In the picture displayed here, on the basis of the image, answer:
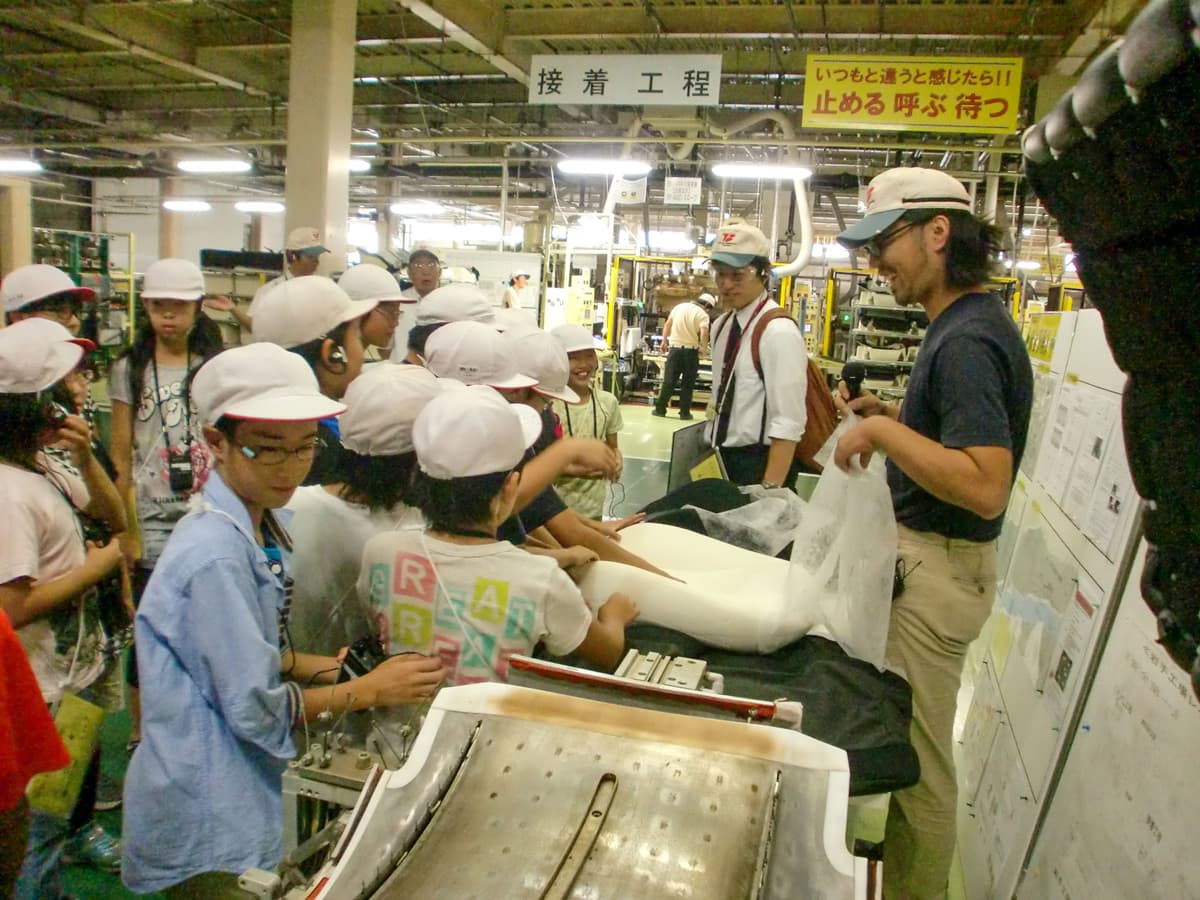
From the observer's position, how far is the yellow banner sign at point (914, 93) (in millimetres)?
5969

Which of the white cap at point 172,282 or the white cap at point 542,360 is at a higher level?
the white cap at point 172,282

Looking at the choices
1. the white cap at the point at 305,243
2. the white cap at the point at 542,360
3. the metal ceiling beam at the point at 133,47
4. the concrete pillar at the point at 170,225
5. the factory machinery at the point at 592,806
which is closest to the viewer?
the factory machinery at the point at 592,806

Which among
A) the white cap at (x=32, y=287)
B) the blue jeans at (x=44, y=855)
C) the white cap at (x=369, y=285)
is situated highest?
the white cap at (x=369, y=285)

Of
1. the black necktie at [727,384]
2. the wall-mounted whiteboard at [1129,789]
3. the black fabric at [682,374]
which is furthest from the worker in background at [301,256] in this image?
A: the black fabric at [682,374]

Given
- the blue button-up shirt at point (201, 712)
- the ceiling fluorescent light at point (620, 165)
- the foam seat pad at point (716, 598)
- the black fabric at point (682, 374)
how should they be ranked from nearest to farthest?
the blue button-up shirt at point (201, 712)
the foam seat pad at point (716, 598)
the ceiling fluorescent light at point (620, 165)
the black fabric at point (682, 374)

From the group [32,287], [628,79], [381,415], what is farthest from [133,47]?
[381,415]

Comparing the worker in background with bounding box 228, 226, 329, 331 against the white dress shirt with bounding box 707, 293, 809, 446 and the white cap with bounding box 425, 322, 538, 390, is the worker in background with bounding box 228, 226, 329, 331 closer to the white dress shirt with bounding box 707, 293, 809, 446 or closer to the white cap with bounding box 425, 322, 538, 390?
the white cap with bounding box 425, 322, 538, 390

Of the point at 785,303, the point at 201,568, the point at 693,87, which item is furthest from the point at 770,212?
the point at 201,568

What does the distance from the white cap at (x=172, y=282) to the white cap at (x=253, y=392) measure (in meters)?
1.50

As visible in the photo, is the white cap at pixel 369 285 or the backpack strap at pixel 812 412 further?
the backpack strap at pixel 812 412

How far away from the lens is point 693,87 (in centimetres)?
641

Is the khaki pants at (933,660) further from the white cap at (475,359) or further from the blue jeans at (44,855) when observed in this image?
the blue jeans at (44,855)

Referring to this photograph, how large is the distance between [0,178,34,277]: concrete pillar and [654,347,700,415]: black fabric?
7329 mm

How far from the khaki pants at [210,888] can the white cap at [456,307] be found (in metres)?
1.85
